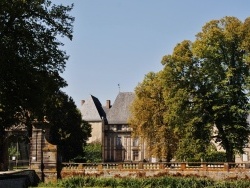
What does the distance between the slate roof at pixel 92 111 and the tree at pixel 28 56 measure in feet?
187

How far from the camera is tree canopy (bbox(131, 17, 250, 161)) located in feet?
119

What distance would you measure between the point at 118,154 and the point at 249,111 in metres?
46.2

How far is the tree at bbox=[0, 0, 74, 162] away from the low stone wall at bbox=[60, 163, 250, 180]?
539 inches

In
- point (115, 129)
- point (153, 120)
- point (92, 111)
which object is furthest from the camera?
point (92, 111)

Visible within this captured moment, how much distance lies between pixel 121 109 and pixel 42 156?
146ft

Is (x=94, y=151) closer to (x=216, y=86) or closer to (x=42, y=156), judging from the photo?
(x=42, y=156)

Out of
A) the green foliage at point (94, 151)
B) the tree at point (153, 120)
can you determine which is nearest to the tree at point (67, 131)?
the tree at point (153, 120)

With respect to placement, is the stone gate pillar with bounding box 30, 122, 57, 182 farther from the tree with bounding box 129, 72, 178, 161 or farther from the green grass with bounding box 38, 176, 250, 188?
the tree with bounding box 129, 72, 178, 161

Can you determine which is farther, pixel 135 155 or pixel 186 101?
pixel 135 155

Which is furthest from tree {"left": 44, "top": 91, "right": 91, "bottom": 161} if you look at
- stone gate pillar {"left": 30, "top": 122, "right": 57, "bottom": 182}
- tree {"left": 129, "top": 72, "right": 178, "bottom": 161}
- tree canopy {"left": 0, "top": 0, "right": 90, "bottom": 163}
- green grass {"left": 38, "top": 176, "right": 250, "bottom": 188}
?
tree canopy {"left": 0, "top": 0, "right": 90, "bottom": 163}

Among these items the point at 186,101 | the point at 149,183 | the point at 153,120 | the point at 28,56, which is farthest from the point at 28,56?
the point at 153,120

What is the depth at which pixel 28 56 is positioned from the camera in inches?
828

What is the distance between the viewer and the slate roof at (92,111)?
262ft

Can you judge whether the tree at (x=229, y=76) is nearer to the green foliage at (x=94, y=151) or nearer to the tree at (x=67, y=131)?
the tree at (x=67, y=131)
